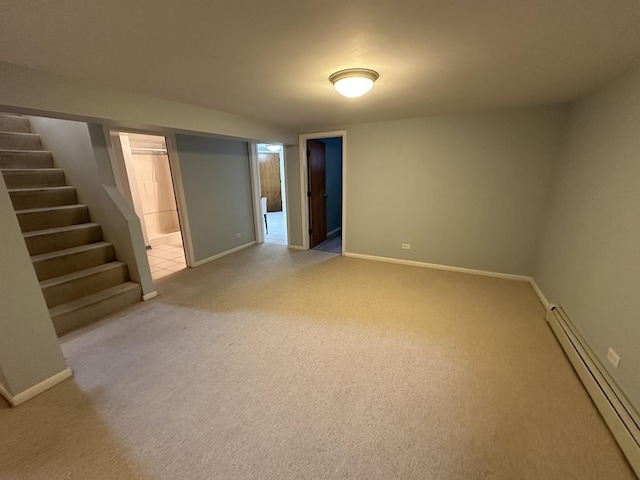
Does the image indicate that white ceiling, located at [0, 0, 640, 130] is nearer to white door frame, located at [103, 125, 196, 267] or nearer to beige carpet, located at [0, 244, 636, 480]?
white door frame, located at [103, 125, 196, 267]

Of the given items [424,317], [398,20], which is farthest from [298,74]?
[424,317]

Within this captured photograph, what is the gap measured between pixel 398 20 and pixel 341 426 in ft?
7.13

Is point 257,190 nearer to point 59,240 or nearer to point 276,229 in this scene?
point 276,229

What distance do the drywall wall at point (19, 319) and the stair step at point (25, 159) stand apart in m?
2.26

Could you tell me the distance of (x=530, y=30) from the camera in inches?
51.4

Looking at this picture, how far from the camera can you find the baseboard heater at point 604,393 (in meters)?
1.32

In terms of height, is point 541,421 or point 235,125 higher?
point 235,125

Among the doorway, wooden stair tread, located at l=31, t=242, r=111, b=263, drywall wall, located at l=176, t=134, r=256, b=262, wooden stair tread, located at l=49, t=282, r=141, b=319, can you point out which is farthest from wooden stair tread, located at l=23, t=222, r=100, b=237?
the doorway

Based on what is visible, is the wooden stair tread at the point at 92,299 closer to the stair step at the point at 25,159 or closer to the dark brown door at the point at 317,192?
the stair step at the point at 25,159

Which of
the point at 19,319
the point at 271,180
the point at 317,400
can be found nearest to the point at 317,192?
the point at 317,400

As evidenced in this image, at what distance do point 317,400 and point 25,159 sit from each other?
171 inches

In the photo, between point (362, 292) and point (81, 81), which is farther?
point (362, 292)

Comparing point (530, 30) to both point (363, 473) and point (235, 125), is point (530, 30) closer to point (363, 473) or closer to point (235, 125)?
point (363, 473)

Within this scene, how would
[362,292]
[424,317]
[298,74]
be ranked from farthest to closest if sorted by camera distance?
[362,292] < [424,317] < [298,74]
